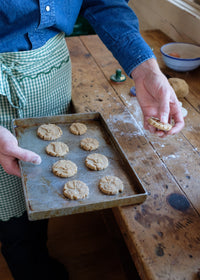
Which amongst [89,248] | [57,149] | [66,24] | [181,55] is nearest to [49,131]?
[57,149]

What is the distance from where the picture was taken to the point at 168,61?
5.25 ft

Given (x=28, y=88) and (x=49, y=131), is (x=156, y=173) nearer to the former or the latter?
(x=49, y=131)

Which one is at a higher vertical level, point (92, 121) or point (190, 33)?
point (190, 33)

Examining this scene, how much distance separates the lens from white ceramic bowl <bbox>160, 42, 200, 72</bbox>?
1.55 metres

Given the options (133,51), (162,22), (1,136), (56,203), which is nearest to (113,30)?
(133,51)

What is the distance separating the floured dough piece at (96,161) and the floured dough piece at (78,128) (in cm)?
14

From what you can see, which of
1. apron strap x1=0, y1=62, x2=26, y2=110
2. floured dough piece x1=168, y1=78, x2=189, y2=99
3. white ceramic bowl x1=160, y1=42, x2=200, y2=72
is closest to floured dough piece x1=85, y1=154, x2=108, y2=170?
apron strap x1=0, y1=62, x2=26, y2=110

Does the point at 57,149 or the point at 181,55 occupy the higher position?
the point at 181,55

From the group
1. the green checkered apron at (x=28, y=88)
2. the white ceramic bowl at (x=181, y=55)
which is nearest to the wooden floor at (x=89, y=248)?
the green checkered apron at (x=28, y=88)

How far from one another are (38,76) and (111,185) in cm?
53

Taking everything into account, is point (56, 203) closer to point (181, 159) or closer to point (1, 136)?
point (1, 136)

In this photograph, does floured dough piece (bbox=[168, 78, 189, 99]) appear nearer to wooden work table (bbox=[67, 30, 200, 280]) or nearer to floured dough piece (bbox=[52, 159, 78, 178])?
wooden work table (bbox=[67, 30, 200, 280])

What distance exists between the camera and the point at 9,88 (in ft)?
3.54

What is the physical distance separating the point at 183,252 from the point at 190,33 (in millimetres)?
1472
